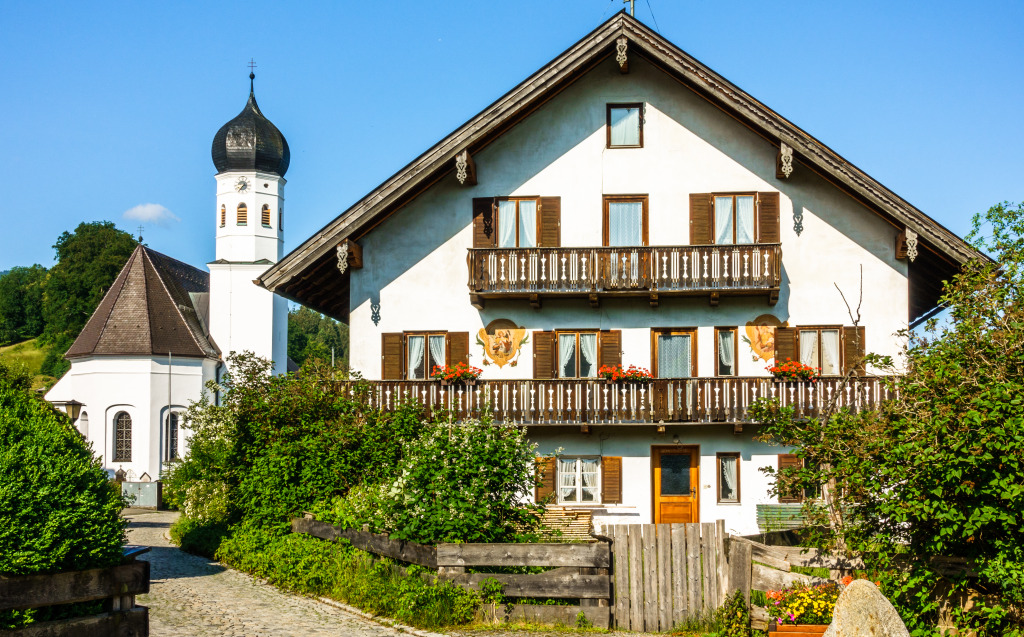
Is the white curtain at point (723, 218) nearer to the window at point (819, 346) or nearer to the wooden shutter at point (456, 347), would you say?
the window at point (819, 346)

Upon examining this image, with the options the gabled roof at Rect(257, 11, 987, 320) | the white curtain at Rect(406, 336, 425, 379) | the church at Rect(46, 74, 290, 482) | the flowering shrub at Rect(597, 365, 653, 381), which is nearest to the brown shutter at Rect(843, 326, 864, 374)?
the gabled roof at Rect(257, 11, 987, 320)

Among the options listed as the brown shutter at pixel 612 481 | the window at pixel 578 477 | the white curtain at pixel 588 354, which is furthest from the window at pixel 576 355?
the brown shutter at pixel 612 481

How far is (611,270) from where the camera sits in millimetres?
23250

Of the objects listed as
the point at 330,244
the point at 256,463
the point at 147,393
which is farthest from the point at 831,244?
the point at 147,393

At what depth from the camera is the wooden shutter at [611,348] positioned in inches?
945

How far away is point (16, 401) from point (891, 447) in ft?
31.6

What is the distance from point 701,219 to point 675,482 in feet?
19.5

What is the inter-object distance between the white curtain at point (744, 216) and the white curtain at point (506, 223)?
5075mm

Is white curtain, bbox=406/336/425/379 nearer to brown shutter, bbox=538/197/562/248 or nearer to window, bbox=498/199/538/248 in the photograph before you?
window, bbox=498/199/538/248

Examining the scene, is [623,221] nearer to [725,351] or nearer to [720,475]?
[725,351]

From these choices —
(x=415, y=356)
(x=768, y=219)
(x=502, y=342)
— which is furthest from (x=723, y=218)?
(x=415, y=356)

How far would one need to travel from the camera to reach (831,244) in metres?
23.8

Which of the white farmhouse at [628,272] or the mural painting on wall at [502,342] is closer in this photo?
the white farmhouse at [628,272]

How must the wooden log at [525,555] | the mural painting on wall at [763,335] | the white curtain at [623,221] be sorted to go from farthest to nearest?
the white curtain at [623,221]
the mural painting on wall at [763,335]
the wooden log at [525,555]
